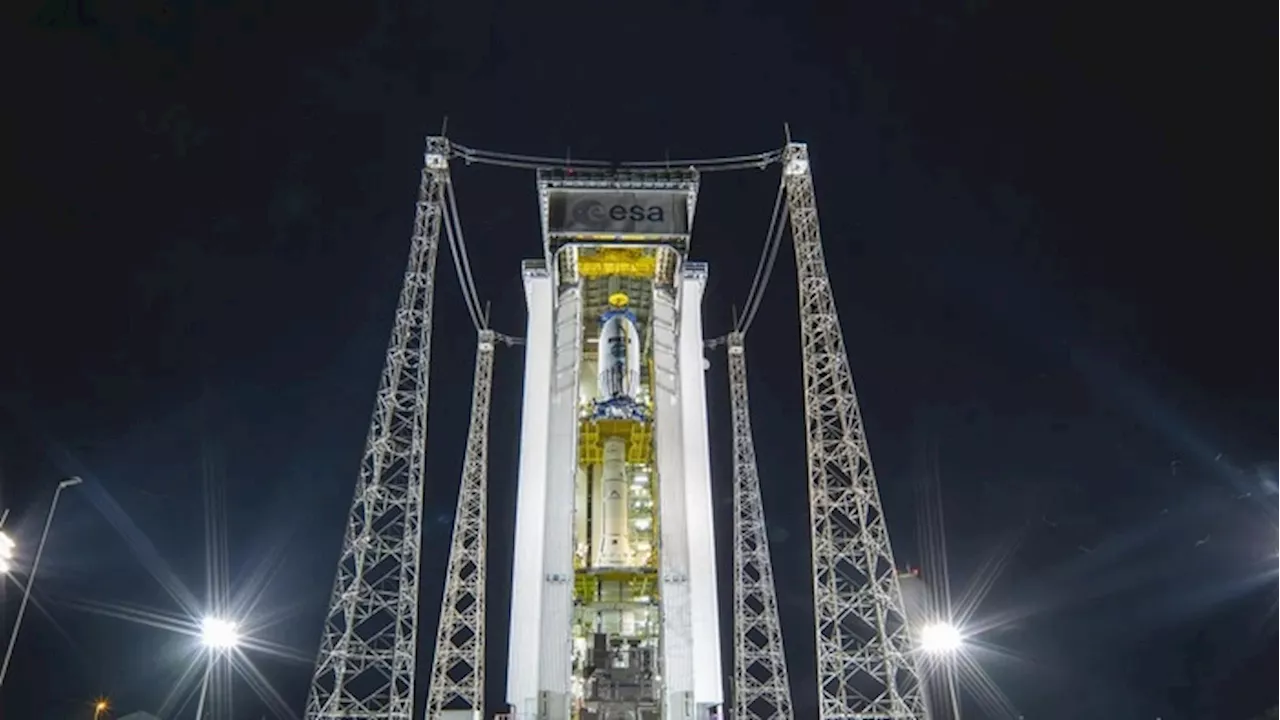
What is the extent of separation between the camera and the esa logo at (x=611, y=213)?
3559 centimetres

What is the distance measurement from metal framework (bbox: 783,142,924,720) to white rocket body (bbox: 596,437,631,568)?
7188 mm

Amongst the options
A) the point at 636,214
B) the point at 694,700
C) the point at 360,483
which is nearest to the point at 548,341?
the point at 636,214

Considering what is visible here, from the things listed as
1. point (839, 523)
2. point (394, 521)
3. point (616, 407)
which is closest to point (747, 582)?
point (839, 523)

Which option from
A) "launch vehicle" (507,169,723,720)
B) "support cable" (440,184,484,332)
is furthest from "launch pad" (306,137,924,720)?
"support cable" (440,184,484,332)

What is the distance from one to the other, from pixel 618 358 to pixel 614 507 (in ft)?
19.0

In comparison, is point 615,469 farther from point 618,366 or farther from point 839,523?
point 839,523

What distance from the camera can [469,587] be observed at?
4075 centimetres

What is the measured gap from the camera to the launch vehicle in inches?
1151

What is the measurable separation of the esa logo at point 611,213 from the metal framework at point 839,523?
5943 mm

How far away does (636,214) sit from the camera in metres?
35.9

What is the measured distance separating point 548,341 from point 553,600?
10136 mm

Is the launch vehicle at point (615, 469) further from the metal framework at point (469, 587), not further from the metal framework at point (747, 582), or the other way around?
the metal framework at point (747, 582)

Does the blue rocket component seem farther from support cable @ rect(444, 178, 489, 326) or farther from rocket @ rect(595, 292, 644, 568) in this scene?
support cable @ rect(444, 178, 489, 326)

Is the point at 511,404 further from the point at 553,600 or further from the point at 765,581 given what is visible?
the point at 553,600
